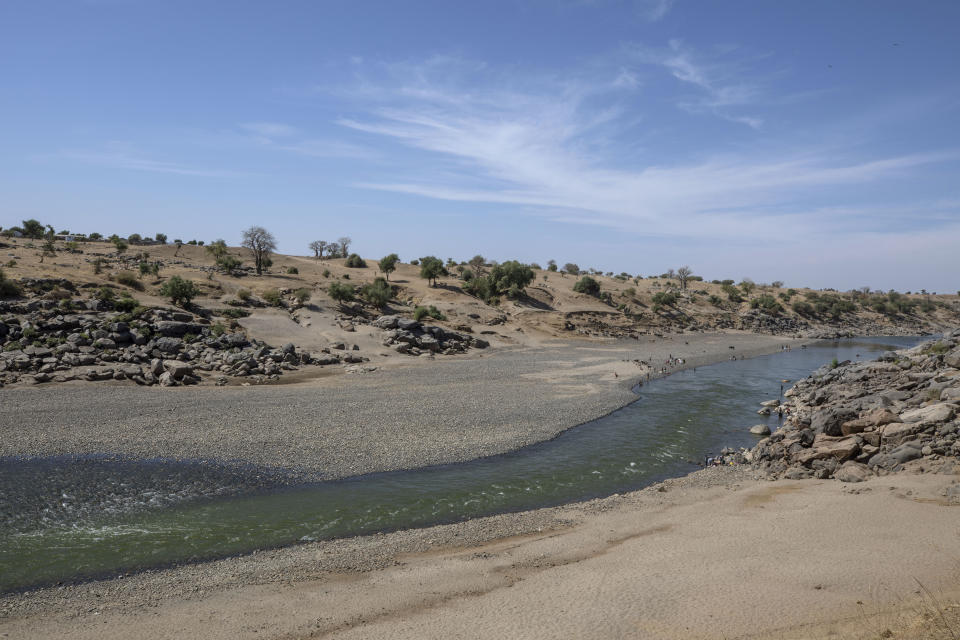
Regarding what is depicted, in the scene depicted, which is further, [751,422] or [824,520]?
[751,422]

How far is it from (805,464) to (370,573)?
606 inches

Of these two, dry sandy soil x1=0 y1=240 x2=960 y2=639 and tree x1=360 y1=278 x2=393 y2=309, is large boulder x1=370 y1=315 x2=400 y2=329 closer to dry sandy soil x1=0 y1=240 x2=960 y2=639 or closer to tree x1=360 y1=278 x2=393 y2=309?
tree x1=360 y1=278 x2=393 y2=309

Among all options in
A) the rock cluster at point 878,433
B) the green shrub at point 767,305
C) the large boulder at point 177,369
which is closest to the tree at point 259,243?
the large boulder at point 177,369

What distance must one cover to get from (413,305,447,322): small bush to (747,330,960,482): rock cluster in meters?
38.5

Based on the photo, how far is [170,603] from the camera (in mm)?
9844

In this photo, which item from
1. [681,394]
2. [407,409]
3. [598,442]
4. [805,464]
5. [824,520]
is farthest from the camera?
[681,394]

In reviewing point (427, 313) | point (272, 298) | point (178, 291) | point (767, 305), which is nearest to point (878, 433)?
point (427, 313)

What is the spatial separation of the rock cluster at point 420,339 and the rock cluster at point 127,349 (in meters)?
5.25

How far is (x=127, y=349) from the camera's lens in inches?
1244

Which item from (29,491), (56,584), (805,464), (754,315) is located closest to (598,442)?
(805,464)

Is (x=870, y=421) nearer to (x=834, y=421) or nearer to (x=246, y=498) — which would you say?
(x=834, y=421)

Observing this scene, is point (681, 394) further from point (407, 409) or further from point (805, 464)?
point (407, 409)

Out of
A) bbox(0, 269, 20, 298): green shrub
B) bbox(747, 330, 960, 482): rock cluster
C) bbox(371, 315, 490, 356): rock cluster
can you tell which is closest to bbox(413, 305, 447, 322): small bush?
bbox(371, 315, 490, 356): rock cluster

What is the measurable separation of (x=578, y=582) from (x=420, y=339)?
114 ft
